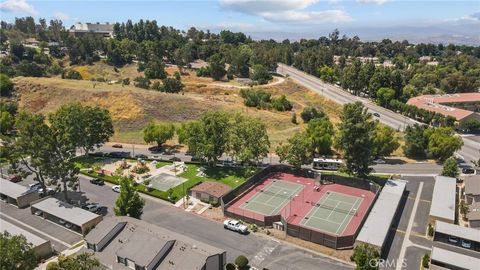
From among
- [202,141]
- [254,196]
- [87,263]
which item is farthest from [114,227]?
[202,141]

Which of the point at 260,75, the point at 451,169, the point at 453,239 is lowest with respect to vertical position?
the point at 453,239

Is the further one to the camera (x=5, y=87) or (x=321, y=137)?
(x=5, y=87)

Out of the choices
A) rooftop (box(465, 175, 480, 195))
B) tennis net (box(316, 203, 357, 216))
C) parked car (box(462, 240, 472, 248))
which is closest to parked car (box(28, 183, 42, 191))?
tennis net (box(316, 203, 357, 216))

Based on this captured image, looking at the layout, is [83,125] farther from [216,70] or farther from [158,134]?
[216,70]

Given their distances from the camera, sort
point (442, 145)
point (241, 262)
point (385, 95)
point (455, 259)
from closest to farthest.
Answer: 1. point (455, 259)
2. point (241, 262)
3. point (442, 145)
4. point (385, 95)

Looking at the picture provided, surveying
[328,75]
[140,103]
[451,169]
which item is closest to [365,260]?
[451,169]

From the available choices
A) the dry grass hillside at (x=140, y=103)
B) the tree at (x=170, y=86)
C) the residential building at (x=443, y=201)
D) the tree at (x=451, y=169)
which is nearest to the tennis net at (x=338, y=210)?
the residential building at (x=443, y=201)

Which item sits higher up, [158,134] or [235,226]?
[158,134]
